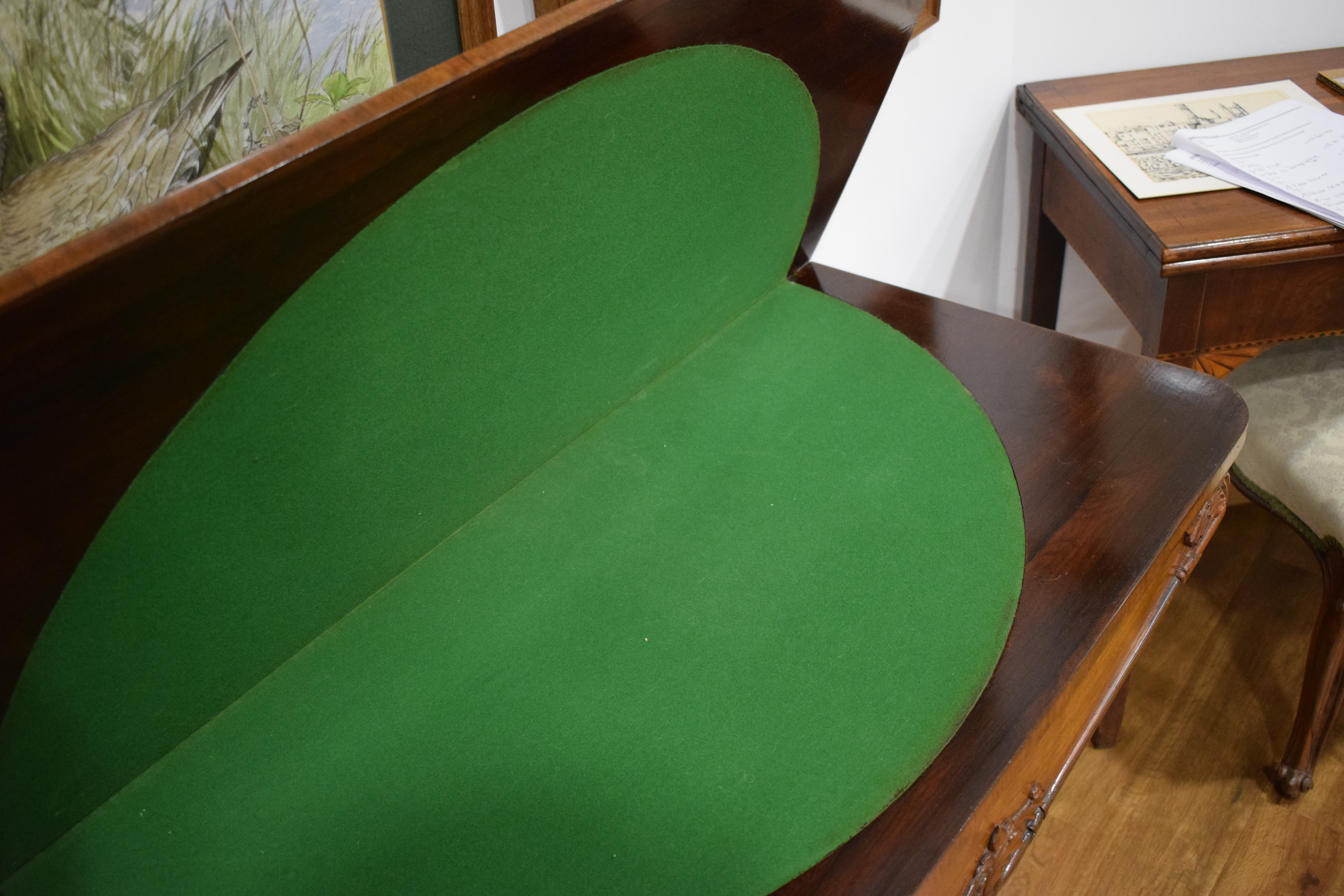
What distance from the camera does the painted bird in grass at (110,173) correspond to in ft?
2.03

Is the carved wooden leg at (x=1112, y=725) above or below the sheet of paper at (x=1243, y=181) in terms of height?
below

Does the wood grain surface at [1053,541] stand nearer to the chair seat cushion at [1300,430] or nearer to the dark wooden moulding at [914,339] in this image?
the dark wooden moulding at [914,339]

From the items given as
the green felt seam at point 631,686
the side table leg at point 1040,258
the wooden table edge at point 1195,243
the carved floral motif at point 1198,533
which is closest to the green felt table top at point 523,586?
the green felt seam at point 631,686

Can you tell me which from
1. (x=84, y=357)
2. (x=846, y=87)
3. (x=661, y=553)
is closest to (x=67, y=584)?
(x=84, y=357)

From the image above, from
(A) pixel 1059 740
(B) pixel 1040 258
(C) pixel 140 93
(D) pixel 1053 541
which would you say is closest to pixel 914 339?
(D) pixel 1053 541

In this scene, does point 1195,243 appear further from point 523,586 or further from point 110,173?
point 110,173

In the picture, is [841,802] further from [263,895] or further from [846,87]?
[846,87]

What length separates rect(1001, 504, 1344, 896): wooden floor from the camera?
4.46 ft

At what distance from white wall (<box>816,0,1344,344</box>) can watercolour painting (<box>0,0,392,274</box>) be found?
912mm

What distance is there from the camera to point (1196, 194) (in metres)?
1.34

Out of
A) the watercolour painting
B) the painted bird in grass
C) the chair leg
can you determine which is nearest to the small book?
the chair leg

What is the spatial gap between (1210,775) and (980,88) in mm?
1150

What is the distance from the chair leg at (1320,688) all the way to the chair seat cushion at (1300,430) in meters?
0.06

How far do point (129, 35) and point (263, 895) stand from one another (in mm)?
568
